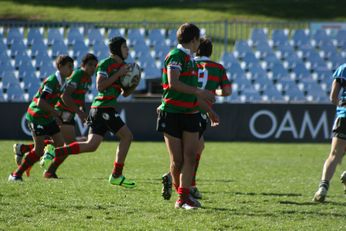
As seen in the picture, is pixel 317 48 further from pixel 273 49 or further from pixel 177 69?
pixel 177 69

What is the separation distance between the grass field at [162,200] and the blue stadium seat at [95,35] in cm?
857

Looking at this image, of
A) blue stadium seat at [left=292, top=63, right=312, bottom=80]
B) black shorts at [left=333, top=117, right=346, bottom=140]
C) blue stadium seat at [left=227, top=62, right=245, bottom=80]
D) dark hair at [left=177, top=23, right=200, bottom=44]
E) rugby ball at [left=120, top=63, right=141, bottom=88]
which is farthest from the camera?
blue stadium seat at [left=292, top=63, right=312, bottom=80]

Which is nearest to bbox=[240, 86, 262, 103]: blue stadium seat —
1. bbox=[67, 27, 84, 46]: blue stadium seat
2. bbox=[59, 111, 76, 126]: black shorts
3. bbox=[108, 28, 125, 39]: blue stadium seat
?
bbox=[108, 28, 125, 39]: blue stadium seat

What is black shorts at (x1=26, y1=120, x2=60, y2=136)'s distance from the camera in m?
11.6

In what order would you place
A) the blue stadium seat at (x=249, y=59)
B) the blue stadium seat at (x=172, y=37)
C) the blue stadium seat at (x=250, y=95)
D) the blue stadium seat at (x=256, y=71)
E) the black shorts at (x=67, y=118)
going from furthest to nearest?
1. the blue stadium seat at (x=172, y=37)
2. the blue stadium seat at (x=249, y=59)
3. the blue stadium seat at (x=256, y=71)
4. the blue stadium seat at (x=250, y=95)
5. the black shorts at (x=67, y=118)

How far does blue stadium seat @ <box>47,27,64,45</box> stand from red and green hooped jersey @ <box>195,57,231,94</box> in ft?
48.4

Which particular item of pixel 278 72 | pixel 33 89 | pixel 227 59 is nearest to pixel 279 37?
pixel 278 72

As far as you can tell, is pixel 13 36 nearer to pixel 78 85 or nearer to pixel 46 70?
pixel 46 70

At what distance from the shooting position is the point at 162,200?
29.8ft

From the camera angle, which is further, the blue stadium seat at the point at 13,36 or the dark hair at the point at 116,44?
the blue stadium seat at the point at 13,36

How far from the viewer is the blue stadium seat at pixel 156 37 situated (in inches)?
949

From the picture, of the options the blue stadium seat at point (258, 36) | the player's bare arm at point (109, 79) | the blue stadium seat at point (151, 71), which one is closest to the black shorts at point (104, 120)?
the player's bare arm at point (109, 79)

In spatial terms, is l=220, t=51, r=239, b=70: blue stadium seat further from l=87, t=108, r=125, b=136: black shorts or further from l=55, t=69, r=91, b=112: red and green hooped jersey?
l=87, t=108, r=125, b=136: black shorts

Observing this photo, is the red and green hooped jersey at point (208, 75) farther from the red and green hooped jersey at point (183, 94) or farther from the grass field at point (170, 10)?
the grass field at point (170, 10)
